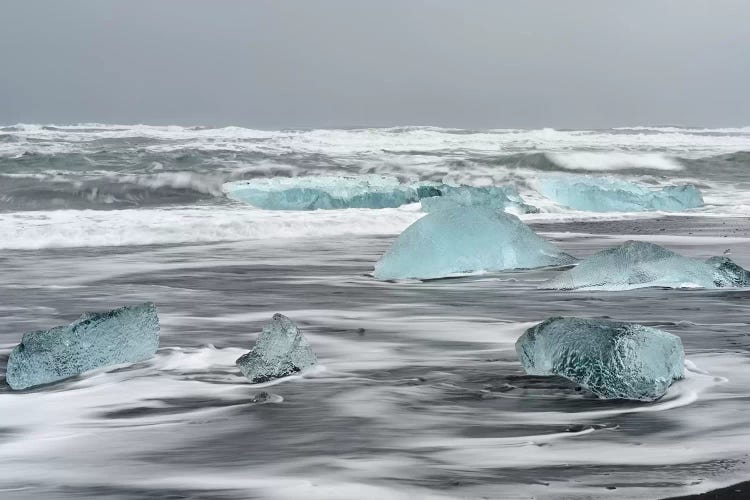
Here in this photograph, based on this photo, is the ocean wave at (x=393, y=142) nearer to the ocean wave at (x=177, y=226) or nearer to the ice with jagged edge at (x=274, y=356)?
the ocean wave at (x=177, y=226)

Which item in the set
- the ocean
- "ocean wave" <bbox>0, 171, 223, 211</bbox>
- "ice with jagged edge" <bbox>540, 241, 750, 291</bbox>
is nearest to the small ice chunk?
"ocean wave" <bbox>0, 171, 223, 211</bbox>

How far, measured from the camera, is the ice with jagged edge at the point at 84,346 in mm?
3150

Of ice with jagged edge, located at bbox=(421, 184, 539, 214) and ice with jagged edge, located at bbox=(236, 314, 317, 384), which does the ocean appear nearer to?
ice with jagged edge, located at bbox=(236, 314, 317, 384)

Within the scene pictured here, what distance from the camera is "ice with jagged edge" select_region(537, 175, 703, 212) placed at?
1188 centimetres

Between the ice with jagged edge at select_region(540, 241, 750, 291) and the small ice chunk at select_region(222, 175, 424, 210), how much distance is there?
20.4 feet

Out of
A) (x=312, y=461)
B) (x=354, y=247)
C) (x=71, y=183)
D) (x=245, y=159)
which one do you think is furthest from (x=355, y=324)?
(x=245, y=159)

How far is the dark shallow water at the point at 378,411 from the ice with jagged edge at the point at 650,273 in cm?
13

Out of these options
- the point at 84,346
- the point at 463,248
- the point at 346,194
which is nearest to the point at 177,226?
the point at 346,194

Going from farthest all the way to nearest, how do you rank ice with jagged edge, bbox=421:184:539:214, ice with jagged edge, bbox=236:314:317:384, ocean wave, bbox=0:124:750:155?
1. ocean wave, bbox=0:124:750:155
2. ice with jagged edge, bbox=421:184:539:214
3. ice with jagged edge, bbox=236:314:317:384

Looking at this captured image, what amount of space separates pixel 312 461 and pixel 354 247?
5384mm

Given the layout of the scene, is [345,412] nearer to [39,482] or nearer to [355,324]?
[39,482]

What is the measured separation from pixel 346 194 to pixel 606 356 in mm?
8676

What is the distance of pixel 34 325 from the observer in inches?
165

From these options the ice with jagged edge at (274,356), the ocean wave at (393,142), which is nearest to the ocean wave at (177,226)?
the ice with jagged edge at (274,356)
